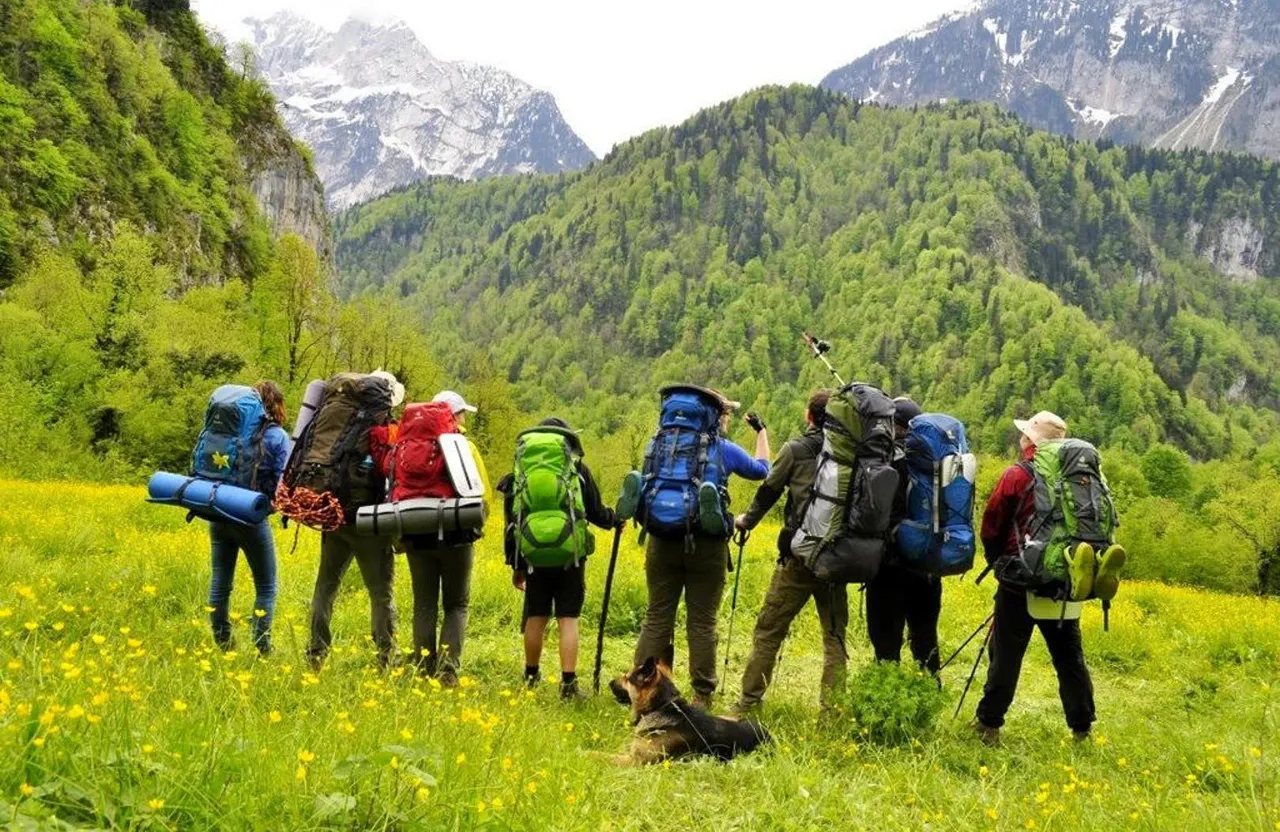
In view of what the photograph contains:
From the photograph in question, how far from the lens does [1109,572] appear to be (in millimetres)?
5438

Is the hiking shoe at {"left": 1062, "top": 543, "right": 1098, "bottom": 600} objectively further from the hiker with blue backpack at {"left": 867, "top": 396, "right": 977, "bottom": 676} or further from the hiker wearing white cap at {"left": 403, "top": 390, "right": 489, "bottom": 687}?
the hiker wearing white cap at {"left": 403, "top": 390, "right": 489, "bottom": 687}

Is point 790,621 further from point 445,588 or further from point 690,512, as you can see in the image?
point 445,588

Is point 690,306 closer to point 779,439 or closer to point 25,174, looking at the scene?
point 779,439

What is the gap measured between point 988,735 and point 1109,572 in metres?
1.48

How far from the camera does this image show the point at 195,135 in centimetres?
4362

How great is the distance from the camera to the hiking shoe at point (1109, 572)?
17.6 ft

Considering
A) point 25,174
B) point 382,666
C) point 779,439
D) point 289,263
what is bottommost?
point 779,439

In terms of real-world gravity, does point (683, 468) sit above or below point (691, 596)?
above

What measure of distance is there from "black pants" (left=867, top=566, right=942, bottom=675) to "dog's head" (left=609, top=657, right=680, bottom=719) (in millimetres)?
1920

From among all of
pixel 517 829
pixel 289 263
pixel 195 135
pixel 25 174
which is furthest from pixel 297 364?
pixel 517 829

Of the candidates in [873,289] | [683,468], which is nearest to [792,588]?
[683,468]

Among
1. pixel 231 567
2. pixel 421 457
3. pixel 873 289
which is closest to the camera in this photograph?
pixel 421 457

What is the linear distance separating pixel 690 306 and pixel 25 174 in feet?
423

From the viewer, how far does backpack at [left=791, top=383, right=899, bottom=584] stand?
5.40m
